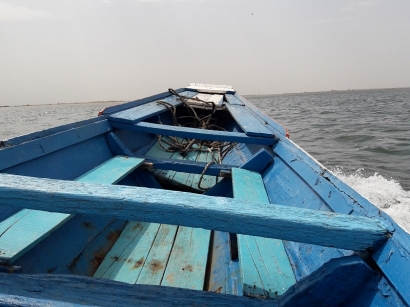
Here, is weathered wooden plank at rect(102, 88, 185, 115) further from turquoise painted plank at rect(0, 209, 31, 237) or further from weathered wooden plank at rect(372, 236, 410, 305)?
weathered wooden plank at rect(372, 236, 410, 305)

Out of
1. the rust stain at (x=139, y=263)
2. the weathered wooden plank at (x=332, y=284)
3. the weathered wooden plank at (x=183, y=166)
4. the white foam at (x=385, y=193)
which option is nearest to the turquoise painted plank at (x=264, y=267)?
the weathered wooden plank at (x=332, y=284)

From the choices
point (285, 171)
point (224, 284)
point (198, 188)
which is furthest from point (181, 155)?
point (224, 284)

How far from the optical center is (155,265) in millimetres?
1947

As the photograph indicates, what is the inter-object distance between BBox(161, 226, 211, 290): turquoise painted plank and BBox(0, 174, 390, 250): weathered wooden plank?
1.03 meters

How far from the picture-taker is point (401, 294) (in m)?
0.81

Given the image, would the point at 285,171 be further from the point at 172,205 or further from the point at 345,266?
the point at 172,205

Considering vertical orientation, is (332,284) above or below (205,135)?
below

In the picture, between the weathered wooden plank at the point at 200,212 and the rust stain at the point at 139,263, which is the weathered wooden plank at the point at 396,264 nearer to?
the weathered wooden plank at the point at 200,212

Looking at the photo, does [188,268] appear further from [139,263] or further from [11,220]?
[11,220]

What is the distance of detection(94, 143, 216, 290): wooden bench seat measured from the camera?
1.82 m

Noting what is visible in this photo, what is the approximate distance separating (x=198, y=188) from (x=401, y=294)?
7.84ft

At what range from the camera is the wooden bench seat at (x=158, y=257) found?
5.97 feet

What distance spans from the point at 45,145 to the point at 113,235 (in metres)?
0.81

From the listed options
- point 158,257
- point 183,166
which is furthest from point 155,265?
point 183,166
